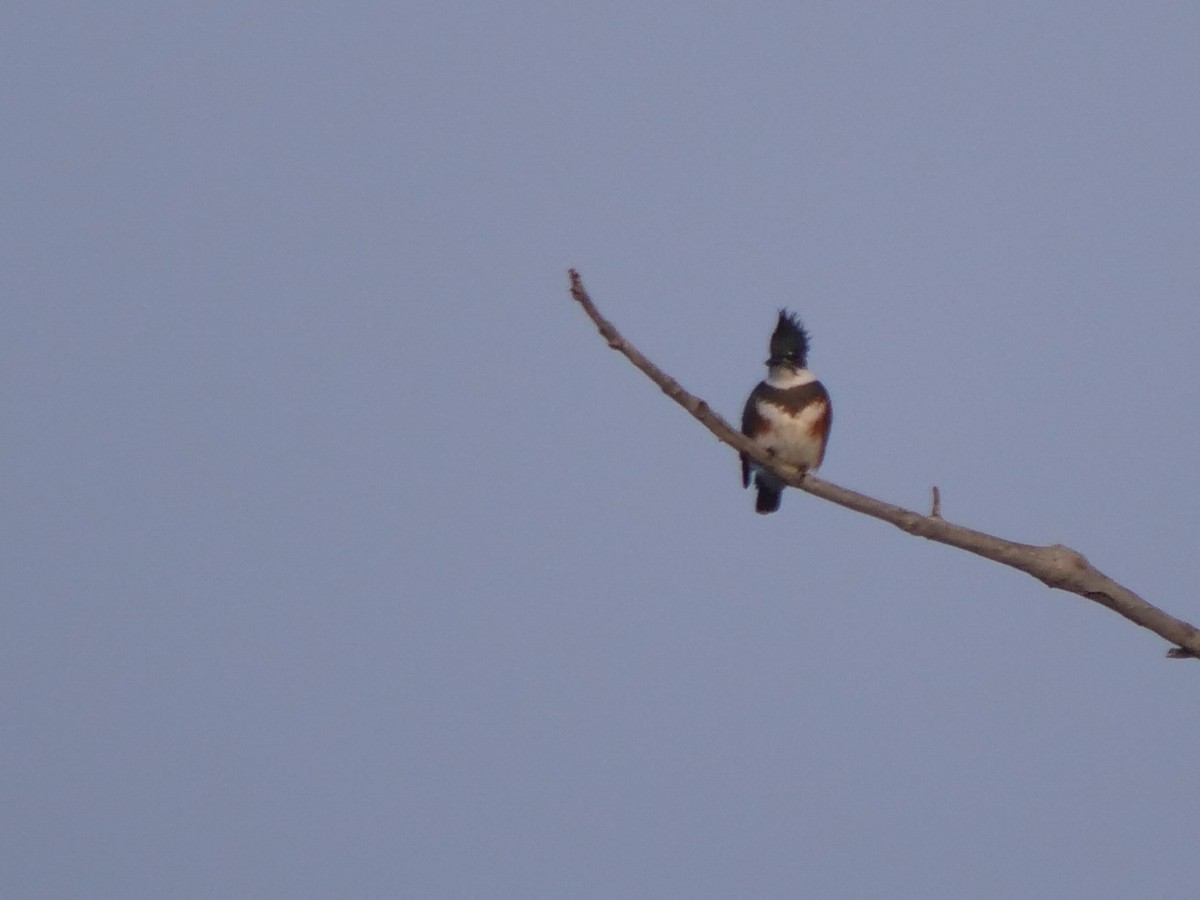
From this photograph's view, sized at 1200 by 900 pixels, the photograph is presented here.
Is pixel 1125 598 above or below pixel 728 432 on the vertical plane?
below

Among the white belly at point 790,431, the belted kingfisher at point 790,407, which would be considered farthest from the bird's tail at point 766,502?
the white belly at point 790,431

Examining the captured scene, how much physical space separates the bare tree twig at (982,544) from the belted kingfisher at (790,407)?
3464 mm

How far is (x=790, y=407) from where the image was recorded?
7.90m

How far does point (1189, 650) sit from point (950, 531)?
67 centimetres

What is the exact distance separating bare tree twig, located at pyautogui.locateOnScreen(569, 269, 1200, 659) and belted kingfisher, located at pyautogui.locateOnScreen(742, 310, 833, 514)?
11.4 feet

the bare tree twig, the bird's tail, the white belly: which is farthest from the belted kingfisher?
the bare tree twig

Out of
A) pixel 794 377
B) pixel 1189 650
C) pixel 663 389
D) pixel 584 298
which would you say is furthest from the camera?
pixel 794 377

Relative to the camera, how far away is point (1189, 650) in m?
3.54

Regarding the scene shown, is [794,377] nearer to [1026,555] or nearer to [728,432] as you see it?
[728,432]

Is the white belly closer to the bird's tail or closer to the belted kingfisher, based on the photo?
the belted kingfisher

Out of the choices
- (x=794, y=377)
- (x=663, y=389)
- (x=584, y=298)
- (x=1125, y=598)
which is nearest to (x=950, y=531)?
(x=1125, y=598)

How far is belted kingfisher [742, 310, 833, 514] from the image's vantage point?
7.88 meters

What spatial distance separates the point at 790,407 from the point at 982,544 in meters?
4.10

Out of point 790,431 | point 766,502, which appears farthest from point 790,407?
point 766,502
